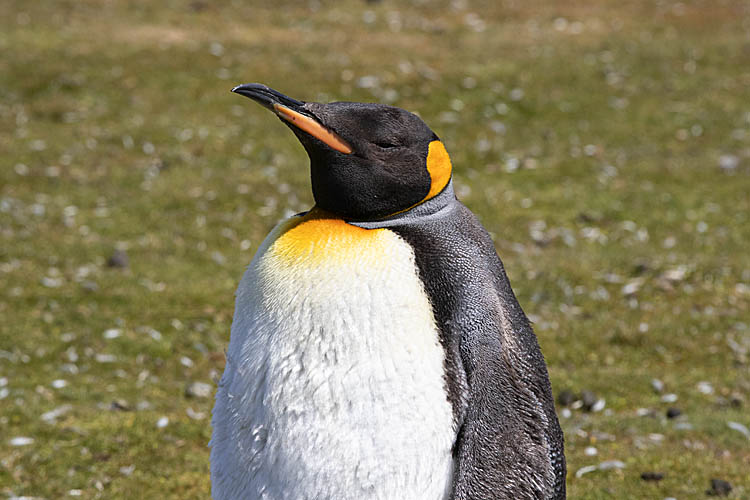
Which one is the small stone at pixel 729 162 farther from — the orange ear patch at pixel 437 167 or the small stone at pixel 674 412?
the orange ear patch at pixel 437 167

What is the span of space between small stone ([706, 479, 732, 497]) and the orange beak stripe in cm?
336

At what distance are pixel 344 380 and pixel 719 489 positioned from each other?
10.0 feet

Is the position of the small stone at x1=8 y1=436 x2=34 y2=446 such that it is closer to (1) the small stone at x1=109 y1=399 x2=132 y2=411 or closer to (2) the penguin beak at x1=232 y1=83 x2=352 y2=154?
(1) the small stone at x1=109 y1=399 x2=132 y2=411

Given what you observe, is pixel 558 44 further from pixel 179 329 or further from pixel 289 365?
pixel 289 365

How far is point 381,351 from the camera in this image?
10.6 ft

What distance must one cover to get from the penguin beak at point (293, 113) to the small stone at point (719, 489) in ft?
11.0

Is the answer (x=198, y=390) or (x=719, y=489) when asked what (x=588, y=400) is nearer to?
(x=719, y=489)

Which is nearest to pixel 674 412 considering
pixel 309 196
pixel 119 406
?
pixel 119 406

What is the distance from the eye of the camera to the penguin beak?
123 inches

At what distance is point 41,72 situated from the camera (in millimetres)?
14445

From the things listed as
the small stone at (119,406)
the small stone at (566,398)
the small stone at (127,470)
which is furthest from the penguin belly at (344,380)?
the small stone at (566,398)

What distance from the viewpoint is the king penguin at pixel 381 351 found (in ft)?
10.5

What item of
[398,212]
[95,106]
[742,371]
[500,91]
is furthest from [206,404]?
[500,91]

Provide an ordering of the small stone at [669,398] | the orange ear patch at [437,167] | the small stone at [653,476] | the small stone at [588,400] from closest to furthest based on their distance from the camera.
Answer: the orange ear patch at [437,167]
the small stone at [653,476]
the small stone at [588,400]
the small stone at [669,398]
